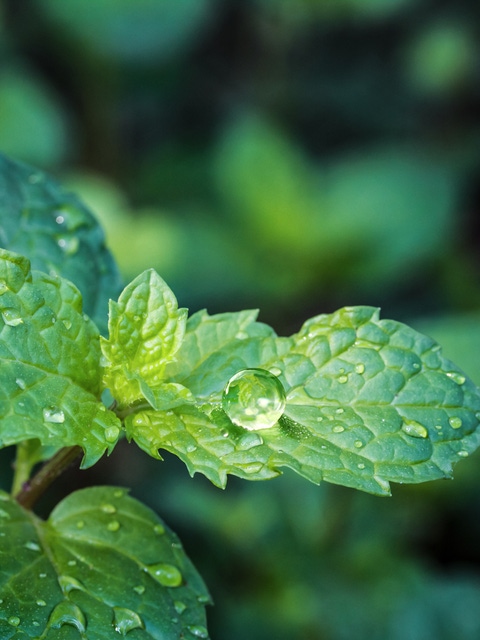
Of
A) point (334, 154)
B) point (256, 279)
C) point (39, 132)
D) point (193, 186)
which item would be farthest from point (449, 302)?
point (39, 132)

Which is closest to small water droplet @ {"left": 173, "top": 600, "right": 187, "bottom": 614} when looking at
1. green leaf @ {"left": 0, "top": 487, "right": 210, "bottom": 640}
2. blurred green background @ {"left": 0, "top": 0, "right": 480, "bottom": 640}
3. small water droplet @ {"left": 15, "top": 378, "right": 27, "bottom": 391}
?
green leaf @ {"left": 0, "top": 487, "right": 210, "bottom": 640}

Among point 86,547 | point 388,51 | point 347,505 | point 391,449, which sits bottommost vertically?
point 347,505

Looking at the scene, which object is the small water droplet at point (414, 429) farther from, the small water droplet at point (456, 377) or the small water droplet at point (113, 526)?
the small water droplet at point (113, 526)

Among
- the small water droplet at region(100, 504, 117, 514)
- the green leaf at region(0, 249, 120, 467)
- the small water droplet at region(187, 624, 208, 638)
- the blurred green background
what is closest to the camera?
the green leaf at region(0, 249, 120, 467)

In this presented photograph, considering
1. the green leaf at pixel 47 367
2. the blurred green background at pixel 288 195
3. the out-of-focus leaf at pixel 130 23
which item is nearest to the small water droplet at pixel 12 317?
the green leaf at pixel 47 367

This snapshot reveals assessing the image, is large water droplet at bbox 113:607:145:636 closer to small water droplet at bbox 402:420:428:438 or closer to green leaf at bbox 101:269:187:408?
green leaf at bbox 101:269:187:408

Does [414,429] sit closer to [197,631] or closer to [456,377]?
[456,377]

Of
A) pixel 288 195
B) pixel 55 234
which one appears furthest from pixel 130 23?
pixel 55 234

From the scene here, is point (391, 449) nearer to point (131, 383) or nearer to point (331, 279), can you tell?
point (131, 383)
